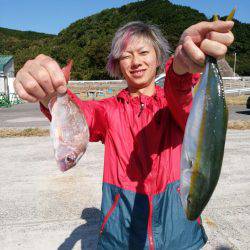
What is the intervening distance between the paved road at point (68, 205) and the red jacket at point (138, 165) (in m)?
1.88

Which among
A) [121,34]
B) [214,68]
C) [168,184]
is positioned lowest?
[168,184]

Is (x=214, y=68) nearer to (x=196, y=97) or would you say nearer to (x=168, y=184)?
(x=196, y=97)

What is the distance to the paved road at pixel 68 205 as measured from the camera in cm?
431

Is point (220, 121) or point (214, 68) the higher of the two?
point (214, 68)

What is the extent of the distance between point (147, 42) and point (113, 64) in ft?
1.02

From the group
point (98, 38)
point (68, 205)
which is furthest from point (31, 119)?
point (98, 38)

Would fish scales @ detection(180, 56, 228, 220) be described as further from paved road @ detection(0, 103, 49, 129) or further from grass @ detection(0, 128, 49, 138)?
paved road @ detection(0, 103, 49, 129)

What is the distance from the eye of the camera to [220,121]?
1651 millimetres

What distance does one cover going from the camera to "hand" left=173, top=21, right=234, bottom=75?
1.60 metres

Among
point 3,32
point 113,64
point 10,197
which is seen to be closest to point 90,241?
point 10,197

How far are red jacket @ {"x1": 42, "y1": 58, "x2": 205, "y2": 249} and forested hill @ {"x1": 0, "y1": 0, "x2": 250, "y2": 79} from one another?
42.7 m

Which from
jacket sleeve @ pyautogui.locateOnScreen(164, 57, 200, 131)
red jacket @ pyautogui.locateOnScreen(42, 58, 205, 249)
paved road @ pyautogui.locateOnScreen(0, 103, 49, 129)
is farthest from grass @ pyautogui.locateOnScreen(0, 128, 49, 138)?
jacket sleeve @ pyautogui.locateOnScreen(164, 57, 200, 131)

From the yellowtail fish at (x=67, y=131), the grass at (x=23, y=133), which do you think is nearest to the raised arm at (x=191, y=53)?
the yellowtail fish at (x=67, y=131)

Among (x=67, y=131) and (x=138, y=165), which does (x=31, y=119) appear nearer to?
(x=138, y=165)
